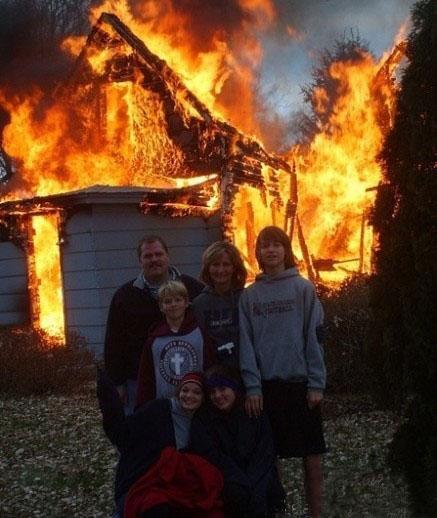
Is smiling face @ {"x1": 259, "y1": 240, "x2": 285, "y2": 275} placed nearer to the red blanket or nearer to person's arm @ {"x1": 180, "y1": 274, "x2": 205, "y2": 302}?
person's arm @ {"x1": 180, "y1": 274, "x2": 205, "y2": 302}

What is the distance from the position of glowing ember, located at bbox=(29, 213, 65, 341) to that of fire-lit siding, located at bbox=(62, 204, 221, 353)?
903 mm

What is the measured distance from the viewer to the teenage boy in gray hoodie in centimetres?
462

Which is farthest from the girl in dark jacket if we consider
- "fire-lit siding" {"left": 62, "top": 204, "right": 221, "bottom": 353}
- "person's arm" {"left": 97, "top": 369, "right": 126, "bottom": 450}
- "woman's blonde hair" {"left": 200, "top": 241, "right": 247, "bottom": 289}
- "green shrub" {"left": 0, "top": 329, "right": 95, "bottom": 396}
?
"fire-lit siding" {"left": 62, "top": 204, "right": 221, "bottom": 353}

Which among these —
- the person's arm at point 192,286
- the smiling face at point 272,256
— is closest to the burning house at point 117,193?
the person's arm at point 192,286

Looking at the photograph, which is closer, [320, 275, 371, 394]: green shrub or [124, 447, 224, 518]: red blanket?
[124, 447, 224, 518]: red blanket

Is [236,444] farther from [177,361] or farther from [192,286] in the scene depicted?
[192,286]

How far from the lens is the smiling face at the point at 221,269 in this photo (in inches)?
187

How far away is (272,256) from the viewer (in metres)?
4.75

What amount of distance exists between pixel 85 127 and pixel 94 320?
4.80 metres

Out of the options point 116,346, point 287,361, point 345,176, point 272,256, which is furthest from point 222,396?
point 345,176

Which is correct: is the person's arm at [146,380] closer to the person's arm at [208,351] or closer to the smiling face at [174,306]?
the smiling face at [174,306]

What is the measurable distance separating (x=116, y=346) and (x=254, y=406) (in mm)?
1132

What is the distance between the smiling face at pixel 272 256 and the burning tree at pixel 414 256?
61 centimetres

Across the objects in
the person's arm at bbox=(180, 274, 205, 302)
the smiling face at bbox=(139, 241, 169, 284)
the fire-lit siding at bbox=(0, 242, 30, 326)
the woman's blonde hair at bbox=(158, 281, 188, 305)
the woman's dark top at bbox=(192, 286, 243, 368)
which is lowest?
the woman's dark top at bbox=(192, 286, 243, 368)
